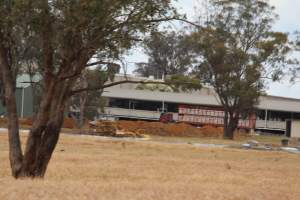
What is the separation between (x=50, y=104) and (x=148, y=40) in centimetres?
255

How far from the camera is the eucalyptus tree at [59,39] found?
39.8ft

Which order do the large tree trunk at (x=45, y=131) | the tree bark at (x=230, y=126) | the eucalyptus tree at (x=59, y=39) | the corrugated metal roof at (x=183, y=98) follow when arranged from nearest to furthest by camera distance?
the eucalyptus tree at (x=59, y=39) < the large tree trunk at (x=45, y=131) < the tree bark at (x=230, y=126) < the corrugated metal roof at (x=183, y=98)

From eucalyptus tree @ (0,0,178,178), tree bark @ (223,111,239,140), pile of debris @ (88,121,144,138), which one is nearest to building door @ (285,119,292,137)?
tree bark @ (223,111,239,140)

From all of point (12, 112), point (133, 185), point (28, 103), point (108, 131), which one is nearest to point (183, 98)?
point (28, 103)

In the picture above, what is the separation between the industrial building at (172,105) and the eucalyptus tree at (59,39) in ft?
192

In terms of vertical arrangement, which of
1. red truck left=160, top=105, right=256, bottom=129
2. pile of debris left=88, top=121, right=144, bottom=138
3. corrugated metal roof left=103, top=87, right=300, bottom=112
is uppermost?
corrugated metal roof left=103, top=87, right=300, bottom=112

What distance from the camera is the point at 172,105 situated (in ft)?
248

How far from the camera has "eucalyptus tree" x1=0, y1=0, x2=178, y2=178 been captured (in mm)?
12125

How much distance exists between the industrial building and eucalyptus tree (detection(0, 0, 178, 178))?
58.5 metres

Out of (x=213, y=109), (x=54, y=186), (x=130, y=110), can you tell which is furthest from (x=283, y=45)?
(x=54, y=186)

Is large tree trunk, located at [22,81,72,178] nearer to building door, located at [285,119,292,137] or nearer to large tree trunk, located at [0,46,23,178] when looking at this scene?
large tree trunk, located at [0,46,23,178]

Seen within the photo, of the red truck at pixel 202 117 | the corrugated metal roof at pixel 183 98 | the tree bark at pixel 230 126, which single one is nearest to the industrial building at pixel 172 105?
the corrugated metal roof at pixel 183 98

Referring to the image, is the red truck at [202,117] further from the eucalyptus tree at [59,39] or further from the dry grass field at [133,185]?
the eucalyptus tree at [59,39]

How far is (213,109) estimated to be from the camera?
70.9 meters
